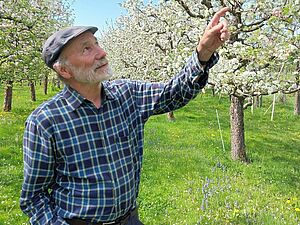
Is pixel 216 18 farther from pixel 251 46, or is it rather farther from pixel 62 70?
pixel 251 46

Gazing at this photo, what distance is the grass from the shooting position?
564 cm

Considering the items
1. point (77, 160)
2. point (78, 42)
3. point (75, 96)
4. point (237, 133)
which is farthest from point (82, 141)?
point (237, 133)

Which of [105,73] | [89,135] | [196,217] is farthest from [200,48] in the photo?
[196,217]

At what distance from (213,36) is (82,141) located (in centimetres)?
101

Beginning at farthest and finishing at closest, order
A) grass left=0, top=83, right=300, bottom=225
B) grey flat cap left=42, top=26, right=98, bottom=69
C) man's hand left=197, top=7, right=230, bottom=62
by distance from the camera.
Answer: grass left=0, top=83, right=300, bottom=225 → grey flat cap left=42, top=26, right=98, bottom=69 → man's hand left=197, top=7, right=230, bottom=62

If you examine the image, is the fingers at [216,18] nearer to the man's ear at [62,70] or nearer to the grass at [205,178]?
the man's ear at [62,70]

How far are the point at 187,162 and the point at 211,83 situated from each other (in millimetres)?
2145

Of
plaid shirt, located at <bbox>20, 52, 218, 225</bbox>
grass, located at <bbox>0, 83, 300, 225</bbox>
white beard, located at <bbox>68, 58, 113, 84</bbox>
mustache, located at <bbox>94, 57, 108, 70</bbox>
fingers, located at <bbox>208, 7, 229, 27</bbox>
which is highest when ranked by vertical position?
fingers, located at <bbox>208, 7, 229, 27</bbox>

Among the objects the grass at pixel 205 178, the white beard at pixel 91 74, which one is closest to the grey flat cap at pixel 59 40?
the white beard at pixel 91 74

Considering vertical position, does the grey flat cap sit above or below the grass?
above

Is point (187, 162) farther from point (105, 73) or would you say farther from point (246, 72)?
point (105, 73)

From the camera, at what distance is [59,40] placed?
7.44ft

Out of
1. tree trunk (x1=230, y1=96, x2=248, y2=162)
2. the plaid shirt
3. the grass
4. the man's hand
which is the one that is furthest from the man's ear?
tree trunk (x1=230, y1=96, x2=248, y2=162)

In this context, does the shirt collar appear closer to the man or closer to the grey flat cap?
the man
